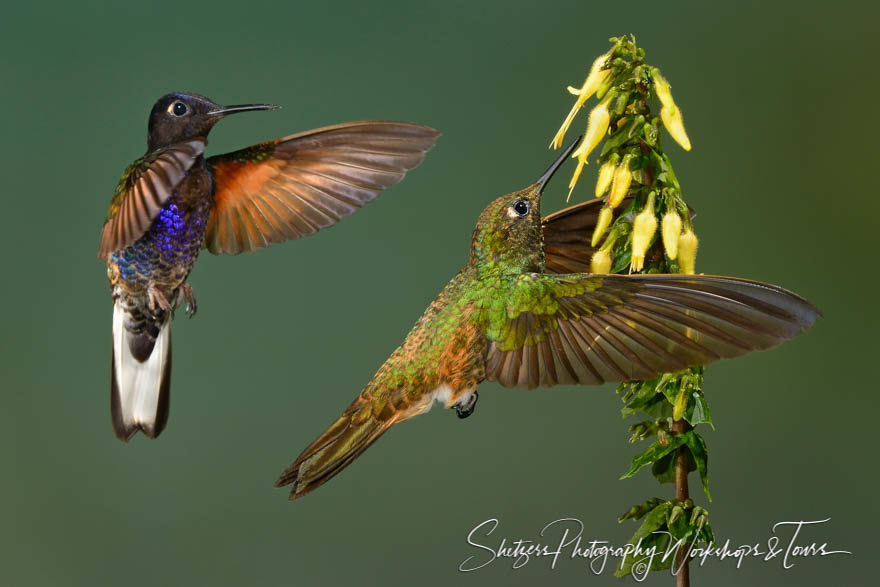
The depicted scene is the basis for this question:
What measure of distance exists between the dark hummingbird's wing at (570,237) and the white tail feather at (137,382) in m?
0.64

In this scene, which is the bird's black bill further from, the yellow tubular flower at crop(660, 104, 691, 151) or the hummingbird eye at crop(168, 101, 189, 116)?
the hummingbird eye at crop(168, 101, 189, 116)

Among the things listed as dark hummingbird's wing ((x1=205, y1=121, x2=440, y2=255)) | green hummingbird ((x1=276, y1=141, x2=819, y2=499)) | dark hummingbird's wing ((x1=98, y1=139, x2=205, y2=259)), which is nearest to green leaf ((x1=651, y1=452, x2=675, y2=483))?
green hummingbird ((x1=276, y1=141, x2=819, y2=499))

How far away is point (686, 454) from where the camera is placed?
39.0 inches

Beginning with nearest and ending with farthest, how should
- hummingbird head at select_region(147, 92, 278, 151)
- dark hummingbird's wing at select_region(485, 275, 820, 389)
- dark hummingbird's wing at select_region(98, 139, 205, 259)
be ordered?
dark hummingbird's wing at select_region(485, 275, 820, 389), dark hummingbird's wing at select_region(98, 139, 205, 259), hummingbird head at select_region(147, 92, 278, 151)

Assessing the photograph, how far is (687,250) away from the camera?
988 millimetres

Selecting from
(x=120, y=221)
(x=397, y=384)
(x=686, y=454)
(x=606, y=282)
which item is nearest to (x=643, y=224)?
(x=606, y=282)

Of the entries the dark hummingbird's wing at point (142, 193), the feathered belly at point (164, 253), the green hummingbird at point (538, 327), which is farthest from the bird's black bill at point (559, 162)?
the feathered belly at point (164, 253)

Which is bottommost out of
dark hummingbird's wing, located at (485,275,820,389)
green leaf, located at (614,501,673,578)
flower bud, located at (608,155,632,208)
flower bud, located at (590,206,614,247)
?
green leaf, located at (614,501,673,578)

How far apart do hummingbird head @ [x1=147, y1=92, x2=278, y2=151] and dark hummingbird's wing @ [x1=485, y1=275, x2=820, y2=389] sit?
1.68 ft

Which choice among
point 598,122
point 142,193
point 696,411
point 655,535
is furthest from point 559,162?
point 142,193

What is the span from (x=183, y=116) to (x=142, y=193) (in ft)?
0.57

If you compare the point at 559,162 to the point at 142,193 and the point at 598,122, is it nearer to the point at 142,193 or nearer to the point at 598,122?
the point at 598,122

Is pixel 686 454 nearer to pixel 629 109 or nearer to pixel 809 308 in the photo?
pixel 809 308

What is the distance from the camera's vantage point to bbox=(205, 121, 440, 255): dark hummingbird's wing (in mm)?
1348
